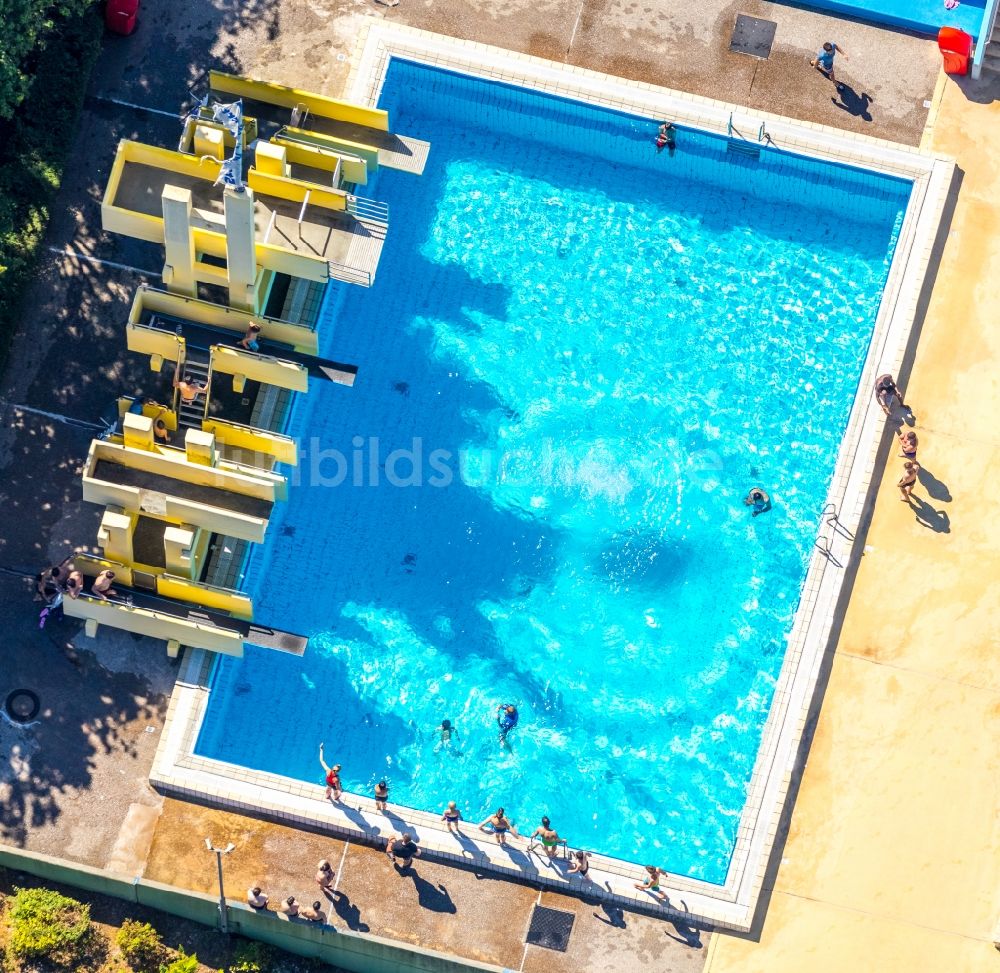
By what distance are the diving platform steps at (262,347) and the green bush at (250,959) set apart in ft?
33.6

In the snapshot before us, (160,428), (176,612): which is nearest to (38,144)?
(160,428)

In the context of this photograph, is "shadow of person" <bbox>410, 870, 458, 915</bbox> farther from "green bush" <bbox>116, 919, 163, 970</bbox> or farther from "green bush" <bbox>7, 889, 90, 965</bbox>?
"green bush" <bbox>7, 889, 90, 965</bbox>

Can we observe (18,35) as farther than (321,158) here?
No

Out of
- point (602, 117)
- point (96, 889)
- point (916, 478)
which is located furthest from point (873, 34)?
point (96, 889)

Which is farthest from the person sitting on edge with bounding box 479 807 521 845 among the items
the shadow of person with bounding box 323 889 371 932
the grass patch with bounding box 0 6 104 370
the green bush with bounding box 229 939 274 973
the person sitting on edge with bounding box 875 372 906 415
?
the grass patch with bounding box 0 6 104 370

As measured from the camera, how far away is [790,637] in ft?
112

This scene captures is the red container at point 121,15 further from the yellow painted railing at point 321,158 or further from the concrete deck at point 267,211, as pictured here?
the yellow painted railing at point 321,158

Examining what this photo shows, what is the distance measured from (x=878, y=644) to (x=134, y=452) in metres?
15.4

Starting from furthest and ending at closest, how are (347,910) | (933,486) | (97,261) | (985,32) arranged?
(985,32), (933,486), (97,261), (347,910)

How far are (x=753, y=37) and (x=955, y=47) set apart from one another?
4.28 m

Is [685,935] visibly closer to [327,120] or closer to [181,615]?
[181,615]

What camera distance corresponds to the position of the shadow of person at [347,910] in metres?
32.7

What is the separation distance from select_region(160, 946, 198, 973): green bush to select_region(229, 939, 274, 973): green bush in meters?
0.77

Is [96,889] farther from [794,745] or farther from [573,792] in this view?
[794,745]
